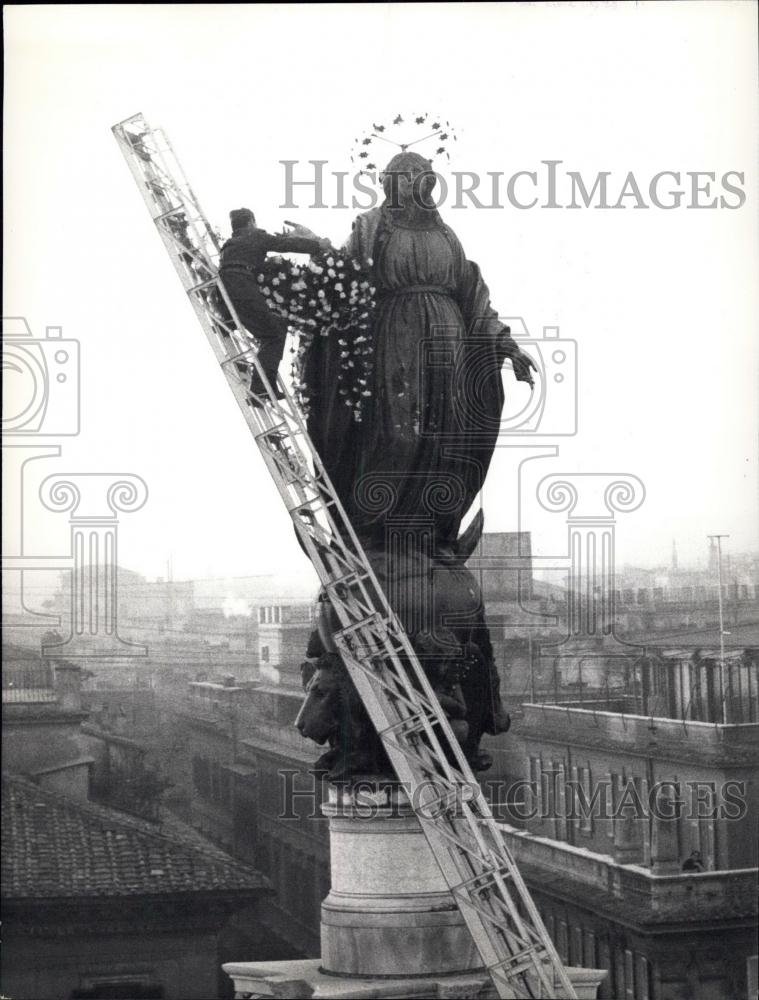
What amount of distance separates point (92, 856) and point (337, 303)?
8.68 ft

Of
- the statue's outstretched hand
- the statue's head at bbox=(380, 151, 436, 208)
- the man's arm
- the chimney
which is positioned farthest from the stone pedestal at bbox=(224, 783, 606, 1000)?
the chimney

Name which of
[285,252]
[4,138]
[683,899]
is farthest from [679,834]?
[4,138]

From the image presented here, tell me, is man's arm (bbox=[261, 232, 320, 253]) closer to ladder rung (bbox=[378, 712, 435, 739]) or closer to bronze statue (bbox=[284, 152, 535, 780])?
bronze statue (bbox=[284, 152, 535, 780])

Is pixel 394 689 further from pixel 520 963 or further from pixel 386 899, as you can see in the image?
pixel 520 963

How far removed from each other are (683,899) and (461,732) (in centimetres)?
212

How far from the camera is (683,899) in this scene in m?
6.86

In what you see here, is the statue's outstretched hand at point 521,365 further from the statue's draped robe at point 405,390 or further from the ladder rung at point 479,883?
the ladder rung at point 479,883

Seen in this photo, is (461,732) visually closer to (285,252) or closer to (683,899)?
(285,252)

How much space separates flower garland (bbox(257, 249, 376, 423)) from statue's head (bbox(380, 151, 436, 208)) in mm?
253

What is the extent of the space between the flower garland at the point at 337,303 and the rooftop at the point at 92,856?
228cm

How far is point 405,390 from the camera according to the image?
17.4 feet

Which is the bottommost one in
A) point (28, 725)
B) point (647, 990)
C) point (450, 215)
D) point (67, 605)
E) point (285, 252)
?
point (647, 990)

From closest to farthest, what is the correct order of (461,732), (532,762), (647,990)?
(461,732)
(647,990)
(532,762)

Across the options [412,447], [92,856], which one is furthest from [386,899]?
[92,856]
